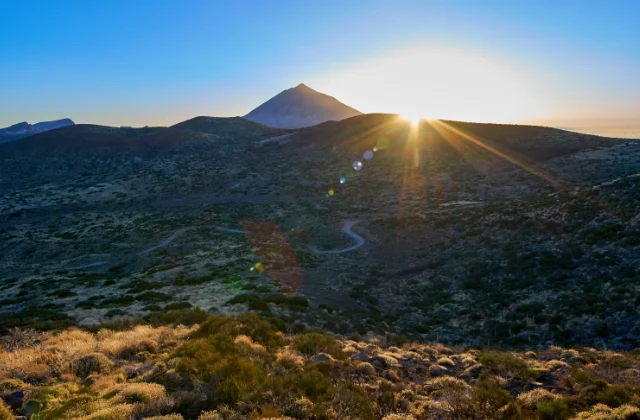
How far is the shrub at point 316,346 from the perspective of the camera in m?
13.6

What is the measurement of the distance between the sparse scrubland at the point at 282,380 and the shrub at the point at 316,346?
0.05m

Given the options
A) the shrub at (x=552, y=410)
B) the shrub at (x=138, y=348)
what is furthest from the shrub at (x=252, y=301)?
the shrub at (x=552, y=410)

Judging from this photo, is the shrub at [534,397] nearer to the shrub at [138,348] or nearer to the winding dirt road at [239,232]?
the shrub at [138,348]

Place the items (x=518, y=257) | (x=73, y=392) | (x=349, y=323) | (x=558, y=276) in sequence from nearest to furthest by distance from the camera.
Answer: (x=73, y=392)
(x=349, y=323)
(x=558, y=276)
(x=518, y=257)

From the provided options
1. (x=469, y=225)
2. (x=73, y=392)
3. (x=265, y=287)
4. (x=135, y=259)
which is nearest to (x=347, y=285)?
(x=265, y=287)

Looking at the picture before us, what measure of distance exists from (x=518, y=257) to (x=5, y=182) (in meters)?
126

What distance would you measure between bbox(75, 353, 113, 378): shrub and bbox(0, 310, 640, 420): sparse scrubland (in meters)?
0.03

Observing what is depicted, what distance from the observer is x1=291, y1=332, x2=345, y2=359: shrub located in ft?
44.5

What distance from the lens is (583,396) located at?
9945 mm

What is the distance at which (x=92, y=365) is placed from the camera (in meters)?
11.6

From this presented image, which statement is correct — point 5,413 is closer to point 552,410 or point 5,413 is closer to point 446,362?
point 552,410

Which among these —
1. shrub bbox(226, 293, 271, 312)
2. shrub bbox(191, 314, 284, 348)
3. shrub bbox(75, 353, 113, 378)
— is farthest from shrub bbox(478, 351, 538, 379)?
shrub bbox(75, 353, 113, 378)

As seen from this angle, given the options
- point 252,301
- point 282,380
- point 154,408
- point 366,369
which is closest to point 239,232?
point 252,301

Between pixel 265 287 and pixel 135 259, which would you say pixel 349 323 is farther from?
pixel 135 259
